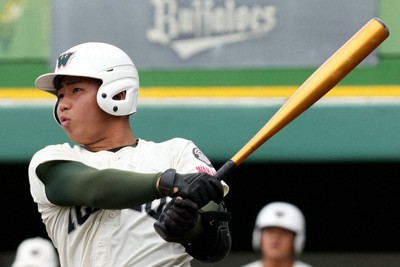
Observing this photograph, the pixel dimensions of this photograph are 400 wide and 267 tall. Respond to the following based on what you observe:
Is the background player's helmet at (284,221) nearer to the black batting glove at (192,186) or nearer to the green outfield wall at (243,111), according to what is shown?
the green outfield wall at (243,111)

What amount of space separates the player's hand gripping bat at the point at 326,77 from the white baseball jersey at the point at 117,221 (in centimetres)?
16

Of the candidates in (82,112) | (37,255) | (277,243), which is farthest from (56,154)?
(37,255)

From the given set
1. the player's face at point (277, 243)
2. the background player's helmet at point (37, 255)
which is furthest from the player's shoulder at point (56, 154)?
the background player's helmet at point (37, 255)

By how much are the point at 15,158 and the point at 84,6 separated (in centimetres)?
87

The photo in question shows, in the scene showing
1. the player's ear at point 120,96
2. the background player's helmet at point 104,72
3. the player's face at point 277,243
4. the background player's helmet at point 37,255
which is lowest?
the background player's helmet at point 37,255

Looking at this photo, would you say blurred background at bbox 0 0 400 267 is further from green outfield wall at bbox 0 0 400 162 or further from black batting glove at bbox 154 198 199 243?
black batting glove at bbox 154 198 199 243

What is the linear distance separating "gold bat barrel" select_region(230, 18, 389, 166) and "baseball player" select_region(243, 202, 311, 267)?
8.05 ft

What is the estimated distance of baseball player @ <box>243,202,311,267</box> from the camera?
614cm

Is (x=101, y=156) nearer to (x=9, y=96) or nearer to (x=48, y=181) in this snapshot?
(x=48, y=181)

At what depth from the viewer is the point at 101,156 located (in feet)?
12.2

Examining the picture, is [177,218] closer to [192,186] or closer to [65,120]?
[192,186]

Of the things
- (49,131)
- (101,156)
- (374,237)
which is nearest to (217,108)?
(49,131)

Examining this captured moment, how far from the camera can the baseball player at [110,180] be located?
350cm

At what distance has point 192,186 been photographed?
3350 mm
